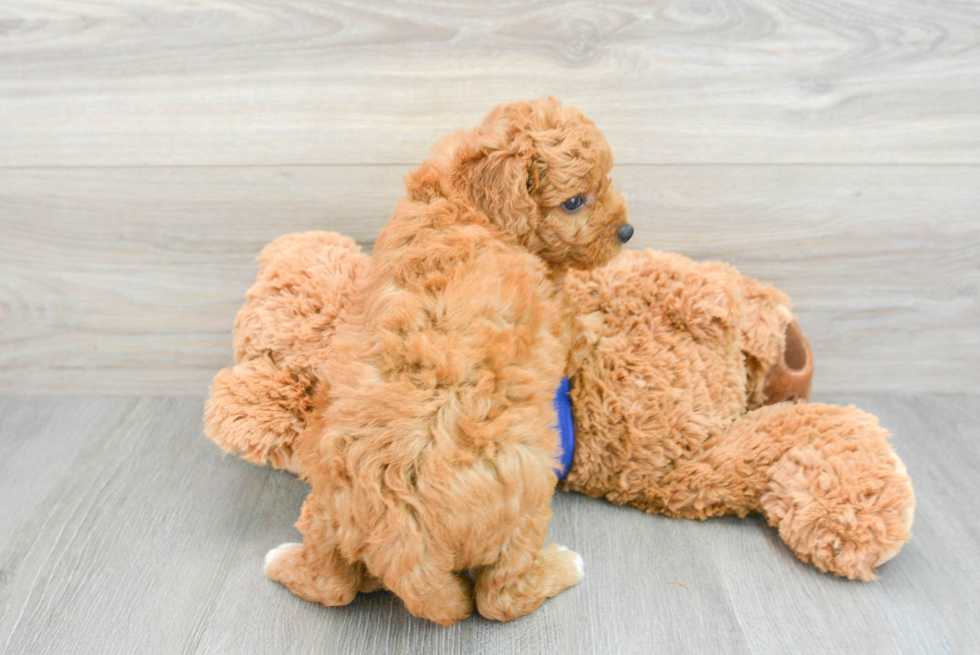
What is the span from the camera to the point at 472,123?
43.6 inches

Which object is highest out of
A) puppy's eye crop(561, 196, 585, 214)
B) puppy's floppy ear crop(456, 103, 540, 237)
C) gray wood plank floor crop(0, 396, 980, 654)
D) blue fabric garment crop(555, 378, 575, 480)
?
puppy's floppy ear crop(456, 103, 540, 237)

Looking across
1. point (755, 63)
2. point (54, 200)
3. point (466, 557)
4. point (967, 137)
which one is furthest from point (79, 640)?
point (967, 137)

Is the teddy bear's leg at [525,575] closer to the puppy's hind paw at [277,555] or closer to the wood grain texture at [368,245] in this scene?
the puppy's hind paw at [277,555]

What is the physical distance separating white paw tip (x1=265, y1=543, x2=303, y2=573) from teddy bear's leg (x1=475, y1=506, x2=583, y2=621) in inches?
10.8

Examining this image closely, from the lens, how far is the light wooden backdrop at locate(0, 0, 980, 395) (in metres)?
1.07

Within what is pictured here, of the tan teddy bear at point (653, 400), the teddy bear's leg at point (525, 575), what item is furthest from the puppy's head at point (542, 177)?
the teddy bear's leg at point (525, 575)

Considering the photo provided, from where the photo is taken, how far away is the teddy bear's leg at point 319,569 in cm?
79

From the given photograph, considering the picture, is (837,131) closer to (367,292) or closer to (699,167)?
(699,167)

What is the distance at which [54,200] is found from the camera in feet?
3.94

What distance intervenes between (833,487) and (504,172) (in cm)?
60

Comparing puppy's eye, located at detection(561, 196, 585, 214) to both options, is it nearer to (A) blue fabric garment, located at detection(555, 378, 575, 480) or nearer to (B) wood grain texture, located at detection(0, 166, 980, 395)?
(A) blue fabric garment, located at detection(555, 378, 575, 480)

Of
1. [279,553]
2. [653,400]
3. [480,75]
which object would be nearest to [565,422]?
[653,400]

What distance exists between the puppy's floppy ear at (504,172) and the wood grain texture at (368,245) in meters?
0.41

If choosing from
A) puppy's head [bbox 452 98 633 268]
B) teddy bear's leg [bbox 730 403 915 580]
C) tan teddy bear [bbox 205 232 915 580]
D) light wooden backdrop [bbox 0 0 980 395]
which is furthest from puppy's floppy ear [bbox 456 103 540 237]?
teddy bear's leg [bbox 730 403 915 580]
